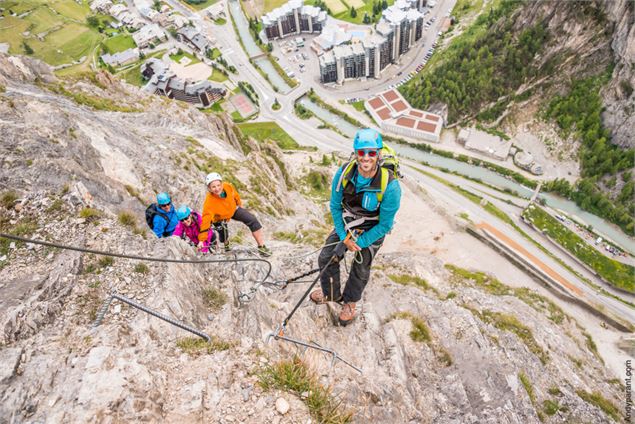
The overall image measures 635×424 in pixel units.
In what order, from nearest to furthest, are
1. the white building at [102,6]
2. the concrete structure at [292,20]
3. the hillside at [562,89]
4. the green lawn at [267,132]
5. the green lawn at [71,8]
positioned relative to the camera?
the hillside at [562,89] → the green lawn at [267,132] → the concrete structure at [292,20] → the green lawn at [71,8] → the white building at [102,6]

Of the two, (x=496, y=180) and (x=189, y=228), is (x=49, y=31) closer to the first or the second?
(x=496, y=180)

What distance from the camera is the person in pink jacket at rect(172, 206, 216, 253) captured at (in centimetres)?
1101

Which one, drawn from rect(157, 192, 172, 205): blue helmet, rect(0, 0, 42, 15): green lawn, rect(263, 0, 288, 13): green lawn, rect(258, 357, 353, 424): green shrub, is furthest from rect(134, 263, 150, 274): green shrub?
rect(0, 0, 42, 15): green lawn

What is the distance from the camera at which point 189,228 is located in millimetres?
11477

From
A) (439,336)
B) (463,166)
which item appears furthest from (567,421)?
(463,166)

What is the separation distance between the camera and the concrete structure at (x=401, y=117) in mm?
63156

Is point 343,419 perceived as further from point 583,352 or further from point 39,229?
point 583,352

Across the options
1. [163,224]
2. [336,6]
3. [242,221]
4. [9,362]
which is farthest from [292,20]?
[9,362]

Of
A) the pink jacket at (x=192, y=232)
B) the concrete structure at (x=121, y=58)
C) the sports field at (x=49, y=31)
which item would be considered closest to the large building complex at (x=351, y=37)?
the concrete structure at (x=121, y=58)

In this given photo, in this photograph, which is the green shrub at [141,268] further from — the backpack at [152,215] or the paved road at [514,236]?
the paved road at [514,236]

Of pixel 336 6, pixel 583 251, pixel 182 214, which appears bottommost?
pixel 583 251

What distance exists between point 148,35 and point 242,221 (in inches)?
4034

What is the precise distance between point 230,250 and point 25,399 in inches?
270

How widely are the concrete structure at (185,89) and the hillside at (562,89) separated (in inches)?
1603
